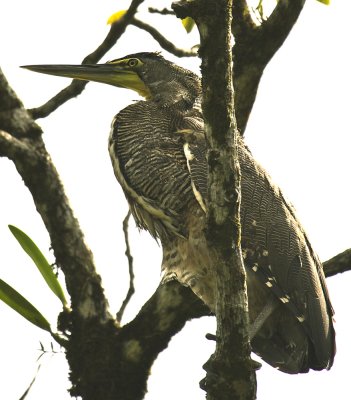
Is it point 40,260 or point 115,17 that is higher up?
point 115,17

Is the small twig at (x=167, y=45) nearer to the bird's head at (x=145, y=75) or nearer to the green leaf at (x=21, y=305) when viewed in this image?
the bird's head at (x=145, y=75)

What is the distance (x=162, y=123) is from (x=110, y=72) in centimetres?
82

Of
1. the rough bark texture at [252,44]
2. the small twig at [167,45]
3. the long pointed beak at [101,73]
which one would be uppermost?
the small twig at [167,45]

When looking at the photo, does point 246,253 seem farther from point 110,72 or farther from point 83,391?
point 110,72

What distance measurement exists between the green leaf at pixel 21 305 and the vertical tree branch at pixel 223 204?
139cm

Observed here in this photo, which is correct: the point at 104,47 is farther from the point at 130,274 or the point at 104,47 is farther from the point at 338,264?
the point at 338,264

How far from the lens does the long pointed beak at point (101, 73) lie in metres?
6.64

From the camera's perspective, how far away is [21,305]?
18.9 ft

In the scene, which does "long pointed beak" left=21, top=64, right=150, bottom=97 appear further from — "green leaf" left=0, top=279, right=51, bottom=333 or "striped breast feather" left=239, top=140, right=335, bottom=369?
"green leaf" left=0, top=279, right=51, bottom=333

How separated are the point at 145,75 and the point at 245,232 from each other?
176 cm

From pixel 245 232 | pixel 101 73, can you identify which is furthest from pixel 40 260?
pixel 101 73

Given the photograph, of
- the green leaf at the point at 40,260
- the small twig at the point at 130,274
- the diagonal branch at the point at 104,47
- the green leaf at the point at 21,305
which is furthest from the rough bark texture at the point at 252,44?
the green leaf at the point at 21,305

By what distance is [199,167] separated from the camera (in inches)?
222

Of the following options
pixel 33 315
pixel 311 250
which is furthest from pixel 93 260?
pixel 311 250
